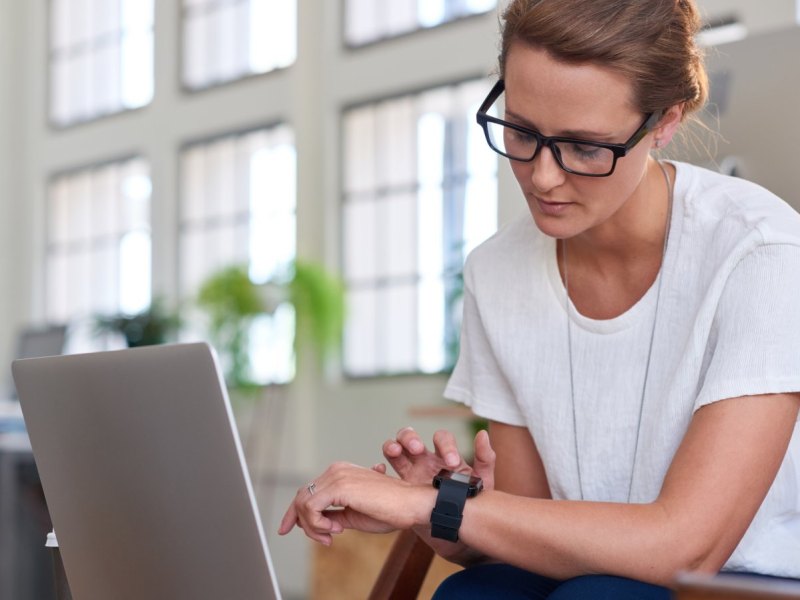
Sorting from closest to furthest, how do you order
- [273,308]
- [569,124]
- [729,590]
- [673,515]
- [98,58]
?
[729,590], [673,515], [569,124], [273,308], [98,58]

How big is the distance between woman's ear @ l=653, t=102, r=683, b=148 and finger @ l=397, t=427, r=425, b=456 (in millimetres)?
479

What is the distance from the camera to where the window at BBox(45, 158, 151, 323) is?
7652mm

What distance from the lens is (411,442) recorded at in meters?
1.41

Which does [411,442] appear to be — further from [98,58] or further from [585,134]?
[98,58]

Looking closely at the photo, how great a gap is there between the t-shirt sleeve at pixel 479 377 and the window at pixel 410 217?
380 centimetres

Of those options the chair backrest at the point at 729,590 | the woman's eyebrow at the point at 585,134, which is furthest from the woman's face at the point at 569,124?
the chair backrest at the point at 729,590

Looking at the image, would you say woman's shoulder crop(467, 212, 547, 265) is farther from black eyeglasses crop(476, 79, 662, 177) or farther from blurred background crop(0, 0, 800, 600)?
blurred background crop(0, 0, 800, 600)

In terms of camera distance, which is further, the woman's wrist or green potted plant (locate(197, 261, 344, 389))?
green potted plant (locate(197, 261, 344, 389))

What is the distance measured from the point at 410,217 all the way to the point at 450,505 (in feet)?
16.4

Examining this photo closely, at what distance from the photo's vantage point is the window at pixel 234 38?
6820mm

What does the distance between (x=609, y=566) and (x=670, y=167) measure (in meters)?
0.61

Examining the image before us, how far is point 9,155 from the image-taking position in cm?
830

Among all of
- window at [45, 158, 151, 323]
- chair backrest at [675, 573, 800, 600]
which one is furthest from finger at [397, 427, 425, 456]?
window at [45, 158, 151, 323]

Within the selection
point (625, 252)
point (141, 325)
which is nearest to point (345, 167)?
point (141, 325)
